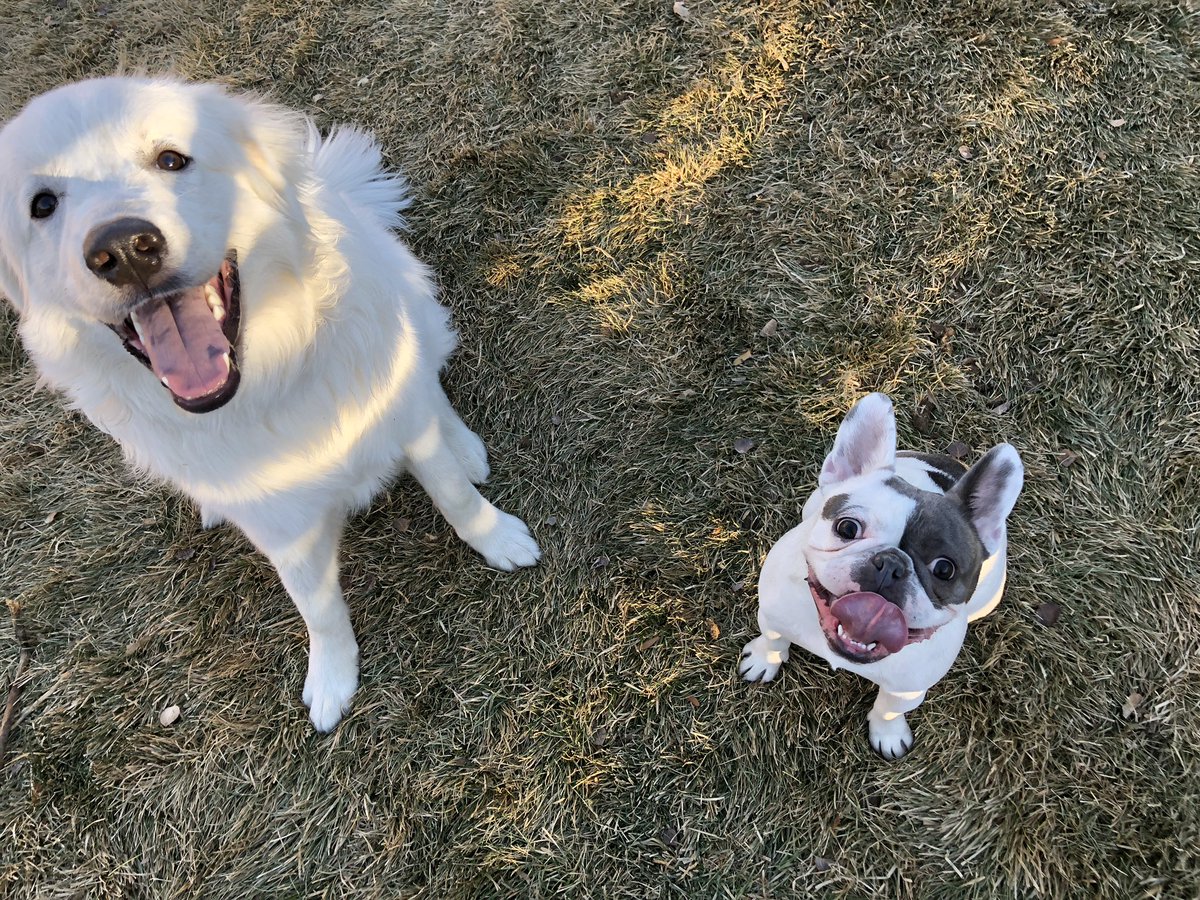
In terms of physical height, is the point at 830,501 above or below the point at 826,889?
above

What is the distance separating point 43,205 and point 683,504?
2317 mm

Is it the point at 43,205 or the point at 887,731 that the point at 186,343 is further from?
the point at 887,731

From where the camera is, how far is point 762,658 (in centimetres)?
271

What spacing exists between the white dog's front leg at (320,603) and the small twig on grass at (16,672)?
124 centimetres

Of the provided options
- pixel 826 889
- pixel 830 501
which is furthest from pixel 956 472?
pixel 826 889

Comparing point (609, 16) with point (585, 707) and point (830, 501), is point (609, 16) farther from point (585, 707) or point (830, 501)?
point (585, 707)

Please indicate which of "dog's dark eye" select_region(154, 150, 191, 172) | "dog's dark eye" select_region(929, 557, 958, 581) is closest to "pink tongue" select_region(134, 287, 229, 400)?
"dog's dark eye" select_region(154, 150, 191, 172)

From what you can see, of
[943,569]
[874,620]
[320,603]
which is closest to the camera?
[874,620]

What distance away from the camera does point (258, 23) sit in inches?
168

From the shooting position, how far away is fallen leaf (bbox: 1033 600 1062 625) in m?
2.79

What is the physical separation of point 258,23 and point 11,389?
8.12ft

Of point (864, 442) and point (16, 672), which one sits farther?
point (16, 672)

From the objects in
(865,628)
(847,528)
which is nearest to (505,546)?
(847,528)

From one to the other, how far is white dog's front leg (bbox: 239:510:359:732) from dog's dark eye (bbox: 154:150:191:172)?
1013mm
